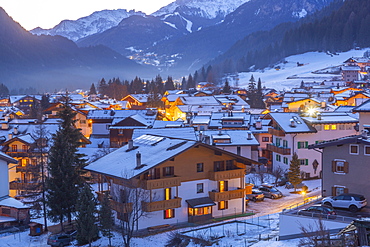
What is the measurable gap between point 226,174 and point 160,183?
5.59 meters

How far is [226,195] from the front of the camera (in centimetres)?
3619

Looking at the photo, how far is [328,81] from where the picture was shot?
182000mm

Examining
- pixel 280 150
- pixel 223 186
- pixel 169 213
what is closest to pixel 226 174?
pixel 223 186

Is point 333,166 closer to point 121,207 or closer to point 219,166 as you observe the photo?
point 219,166

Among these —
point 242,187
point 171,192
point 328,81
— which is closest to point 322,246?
point 171,192

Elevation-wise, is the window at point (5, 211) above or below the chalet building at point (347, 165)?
below

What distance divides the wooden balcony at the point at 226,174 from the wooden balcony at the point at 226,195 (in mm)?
1018

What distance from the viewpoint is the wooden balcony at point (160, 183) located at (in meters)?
32.5

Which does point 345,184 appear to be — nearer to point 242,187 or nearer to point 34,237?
point 242,187

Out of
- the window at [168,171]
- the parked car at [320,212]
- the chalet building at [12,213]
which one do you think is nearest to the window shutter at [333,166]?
the parked car at [320,212]

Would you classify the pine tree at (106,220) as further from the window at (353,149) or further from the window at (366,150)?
the window at (366,150)

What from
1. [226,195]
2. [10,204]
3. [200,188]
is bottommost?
[10,204]

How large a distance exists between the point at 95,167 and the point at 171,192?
6270 mm

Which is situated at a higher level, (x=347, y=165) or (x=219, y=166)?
(x=347, y=165)
